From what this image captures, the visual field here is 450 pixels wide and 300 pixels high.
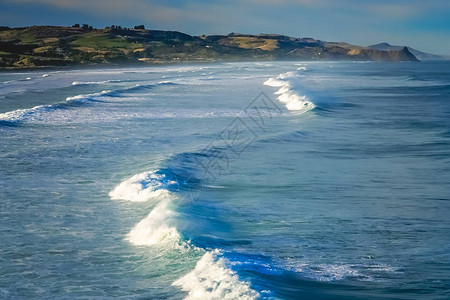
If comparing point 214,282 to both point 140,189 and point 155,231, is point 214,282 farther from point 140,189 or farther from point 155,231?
point 140,189

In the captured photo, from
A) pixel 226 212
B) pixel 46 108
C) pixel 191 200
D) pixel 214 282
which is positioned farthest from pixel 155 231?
pixel 46 108

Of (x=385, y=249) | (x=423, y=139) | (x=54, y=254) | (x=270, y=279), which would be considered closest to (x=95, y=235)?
(x=54, y=254)

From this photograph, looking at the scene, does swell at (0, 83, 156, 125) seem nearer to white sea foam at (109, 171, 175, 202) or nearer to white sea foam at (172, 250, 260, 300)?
white sea foam at (109, 171, 175, 202)

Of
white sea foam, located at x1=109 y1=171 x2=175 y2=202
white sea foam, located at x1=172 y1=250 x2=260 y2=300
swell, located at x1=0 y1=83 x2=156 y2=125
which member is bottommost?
swell, located at x1=0 y1=83 x2=156 y2=125

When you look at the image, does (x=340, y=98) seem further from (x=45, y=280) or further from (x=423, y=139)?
(x=45, y=280)

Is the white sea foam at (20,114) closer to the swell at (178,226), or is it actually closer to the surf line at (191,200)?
the surf line at (191,200)

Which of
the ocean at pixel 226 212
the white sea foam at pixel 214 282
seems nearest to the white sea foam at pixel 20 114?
the ocean at pixel 226 212

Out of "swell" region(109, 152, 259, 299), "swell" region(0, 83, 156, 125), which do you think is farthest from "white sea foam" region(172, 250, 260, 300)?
"swell" region(0, 83, 156, 125)
